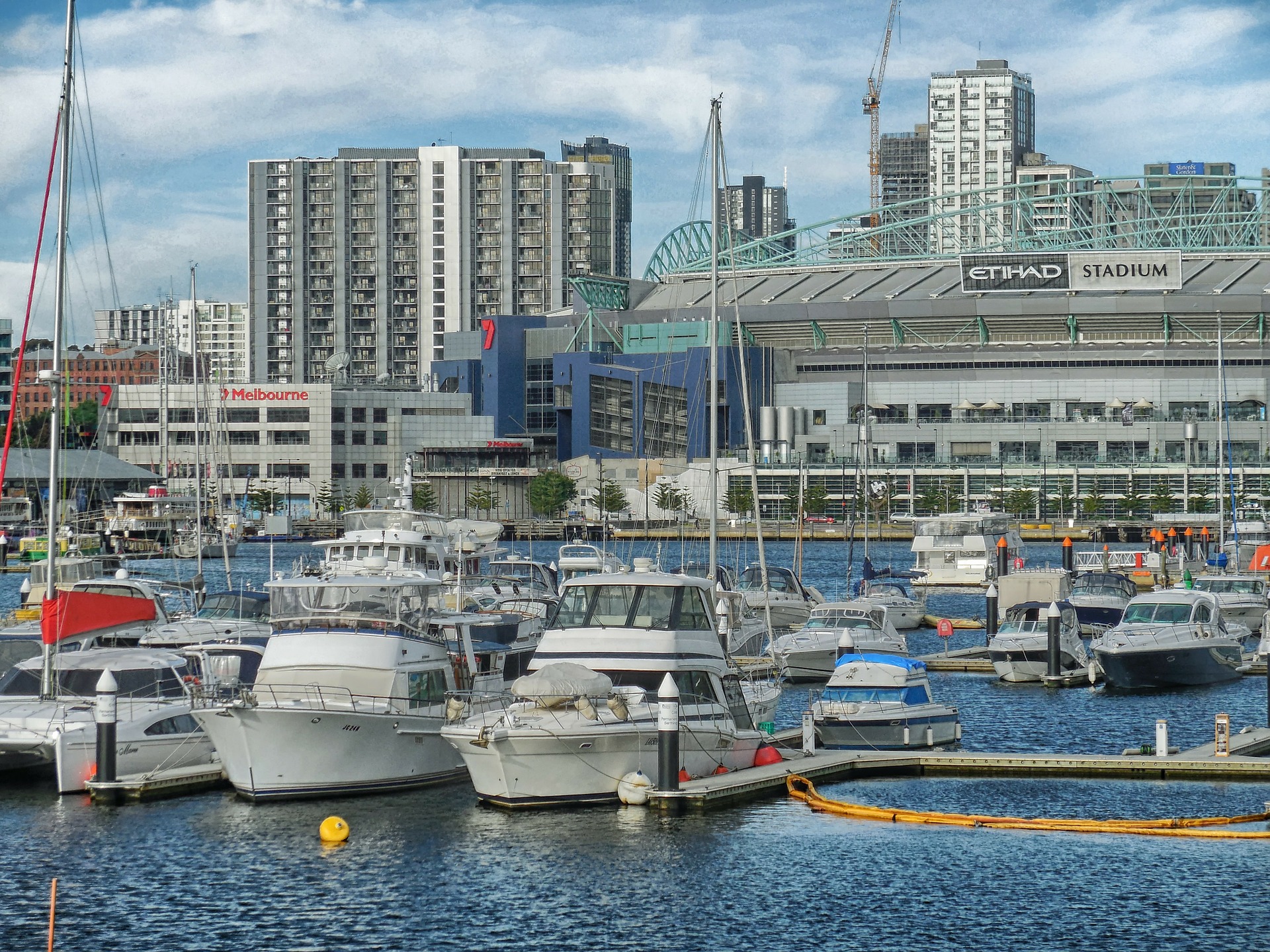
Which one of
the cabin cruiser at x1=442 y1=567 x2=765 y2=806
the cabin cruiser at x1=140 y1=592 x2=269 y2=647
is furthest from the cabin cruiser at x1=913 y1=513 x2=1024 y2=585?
the cabin cruiser at x1=442 y1=567 x2=765 y2=806

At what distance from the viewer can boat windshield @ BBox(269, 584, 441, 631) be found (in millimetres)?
37231

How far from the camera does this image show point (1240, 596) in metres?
71.4

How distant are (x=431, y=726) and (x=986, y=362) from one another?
157 meters

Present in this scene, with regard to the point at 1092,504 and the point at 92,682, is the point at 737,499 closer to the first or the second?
the point at 1092,504

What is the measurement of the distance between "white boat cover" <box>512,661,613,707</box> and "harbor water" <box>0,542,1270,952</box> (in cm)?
221

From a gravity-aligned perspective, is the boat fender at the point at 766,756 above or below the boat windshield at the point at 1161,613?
below

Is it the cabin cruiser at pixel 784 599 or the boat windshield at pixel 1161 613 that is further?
the cabin cruiser at pixel 784 599

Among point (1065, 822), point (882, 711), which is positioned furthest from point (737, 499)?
point (1065, 822)

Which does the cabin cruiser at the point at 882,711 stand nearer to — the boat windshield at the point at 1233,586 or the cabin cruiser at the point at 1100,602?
the cabin cruiser at the point at 1100,602

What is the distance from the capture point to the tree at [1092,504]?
554 ft

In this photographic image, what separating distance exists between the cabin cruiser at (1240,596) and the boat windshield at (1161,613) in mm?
11706

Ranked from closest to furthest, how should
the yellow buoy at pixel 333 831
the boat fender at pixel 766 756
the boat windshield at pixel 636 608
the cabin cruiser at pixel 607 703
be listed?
1. the yellow buoy at pixel 333 831
2. the cabin cruiser at pixel 607 703
3. the boat windshield at pixel 636 608
4. the boat fender at pixel 766 756

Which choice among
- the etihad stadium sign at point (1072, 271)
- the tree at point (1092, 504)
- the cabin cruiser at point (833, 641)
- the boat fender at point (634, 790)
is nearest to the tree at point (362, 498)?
the etihad stadium sign at point (1072, 271)

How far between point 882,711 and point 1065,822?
351 inches
